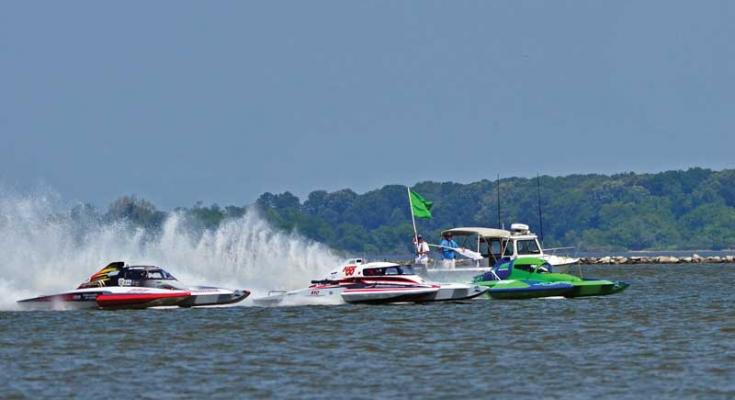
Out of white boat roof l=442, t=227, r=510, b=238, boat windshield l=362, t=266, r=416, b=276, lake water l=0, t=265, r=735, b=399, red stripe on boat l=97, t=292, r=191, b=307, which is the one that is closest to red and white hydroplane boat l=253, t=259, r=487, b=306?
boat windshield l=362, t=266, r=416, b=276

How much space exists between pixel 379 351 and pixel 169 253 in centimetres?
4010

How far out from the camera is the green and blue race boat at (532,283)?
193 feet

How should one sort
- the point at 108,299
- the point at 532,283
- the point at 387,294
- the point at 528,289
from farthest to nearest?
the point at 532,283 → the point at 528,289 → the point at 387,294 → the point at 108,299

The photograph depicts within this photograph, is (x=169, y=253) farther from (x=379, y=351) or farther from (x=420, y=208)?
(x=379, y=351)

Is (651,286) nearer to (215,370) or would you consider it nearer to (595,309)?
(595,309)

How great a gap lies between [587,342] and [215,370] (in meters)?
10.5

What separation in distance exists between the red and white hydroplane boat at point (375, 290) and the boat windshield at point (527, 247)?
16856mm

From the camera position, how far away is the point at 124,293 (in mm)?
55125

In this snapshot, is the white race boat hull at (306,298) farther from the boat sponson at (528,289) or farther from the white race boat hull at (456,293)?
the boat sponson at (528,289)

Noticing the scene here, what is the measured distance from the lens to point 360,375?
35.0 m

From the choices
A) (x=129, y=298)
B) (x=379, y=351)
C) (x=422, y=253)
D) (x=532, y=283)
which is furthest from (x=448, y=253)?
(x=379, y=351)

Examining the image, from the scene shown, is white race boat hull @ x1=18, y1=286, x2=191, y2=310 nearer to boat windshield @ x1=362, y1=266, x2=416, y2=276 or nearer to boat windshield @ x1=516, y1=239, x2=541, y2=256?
boat windshield @ x1=362, y1=266, x2=416, y2=276

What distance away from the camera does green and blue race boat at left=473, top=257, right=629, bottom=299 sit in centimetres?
5884

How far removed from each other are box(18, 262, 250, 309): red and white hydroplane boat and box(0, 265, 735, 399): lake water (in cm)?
53
